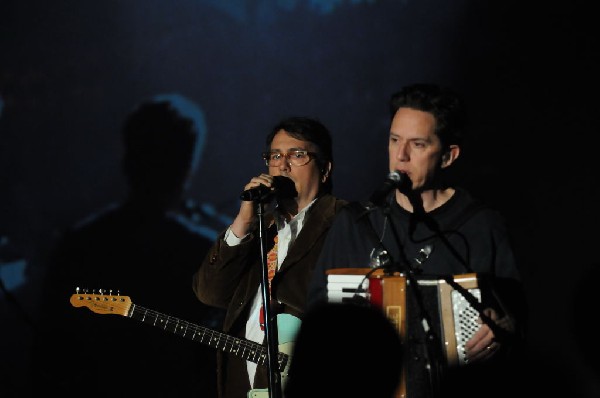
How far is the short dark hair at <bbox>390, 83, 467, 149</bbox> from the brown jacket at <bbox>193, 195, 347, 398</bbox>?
0.88 m

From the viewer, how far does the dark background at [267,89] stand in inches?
170

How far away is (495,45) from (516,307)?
2050mm

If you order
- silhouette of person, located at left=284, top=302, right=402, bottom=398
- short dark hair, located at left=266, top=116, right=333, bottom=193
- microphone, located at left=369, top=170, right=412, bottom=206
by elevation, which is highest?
short dark hair, located at left=266, top=116, right=333, bottom=193

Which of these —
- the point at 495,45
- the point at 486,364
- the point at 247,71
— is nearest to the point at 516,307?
the point at 486,364

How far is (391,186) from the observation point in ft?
9.03

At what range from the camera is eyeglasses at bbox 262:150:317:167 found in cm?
388

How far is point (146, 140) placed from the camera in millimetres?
4586

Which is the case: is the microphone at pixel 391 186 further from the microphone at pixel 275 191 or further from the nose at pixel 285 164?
the nose at pixel 285 164

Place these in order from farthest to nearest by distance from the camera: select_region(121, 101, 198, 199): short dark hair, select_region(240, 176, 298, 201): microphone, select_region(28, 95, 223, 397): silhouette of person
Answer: select_region(121, 101, 198, 199): short dark hair, select_region(28, 95, 223, 397): silhouette of person, select_region(240, 176, 298, 201): microphone

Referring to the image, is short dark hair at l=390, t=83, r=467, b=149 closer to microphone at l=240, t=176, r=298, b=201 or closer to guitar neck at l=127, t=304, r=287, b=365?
microphone at l=240, t=176, r=298, b=201

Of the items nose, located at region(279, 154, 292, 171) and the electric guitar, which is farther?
nose, located at region(279, 154, 292, 171)

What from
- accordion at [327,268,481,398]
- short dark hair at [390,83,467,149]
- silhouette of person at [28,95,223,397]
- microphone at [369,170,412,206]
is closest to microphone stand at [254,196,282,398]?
accordion at [327,268,481,398]

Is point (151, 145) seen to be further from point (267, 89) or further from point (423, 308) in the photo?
point (423, 308)

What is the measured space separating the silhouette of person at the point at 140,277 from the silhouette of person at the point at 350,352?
1.67 meters
